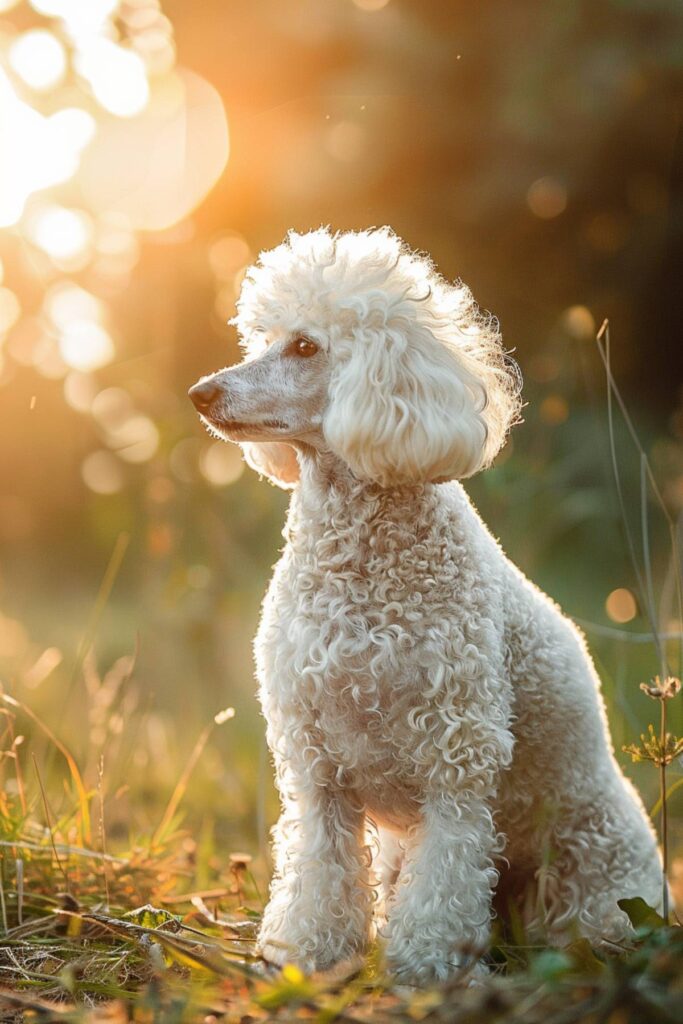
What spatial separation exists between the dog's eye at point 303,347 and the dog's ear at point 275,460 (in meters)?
0.28

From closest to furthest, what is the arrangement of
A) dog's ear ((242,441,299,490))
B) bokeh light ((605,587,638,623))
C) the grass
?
the grass → dog's ear ((242,441,299,490)) → bokeh light ((605,587,638,623))

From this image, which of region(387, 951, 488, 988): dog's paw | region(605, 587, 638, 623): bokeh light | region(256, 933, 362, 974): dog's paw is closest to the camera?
region(387, 951, 488, 988): dog's paw

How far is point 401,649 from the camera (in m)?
2.39

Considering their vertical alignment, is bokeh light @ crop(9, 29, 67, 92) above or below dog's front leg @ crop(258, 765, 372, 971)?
above

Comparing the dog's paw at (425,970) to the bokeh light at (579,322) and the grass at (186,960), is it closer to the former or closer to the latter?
the grass at (186,960)

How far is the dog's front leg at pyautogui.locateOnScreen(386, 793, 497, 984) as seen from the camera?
2.32 m

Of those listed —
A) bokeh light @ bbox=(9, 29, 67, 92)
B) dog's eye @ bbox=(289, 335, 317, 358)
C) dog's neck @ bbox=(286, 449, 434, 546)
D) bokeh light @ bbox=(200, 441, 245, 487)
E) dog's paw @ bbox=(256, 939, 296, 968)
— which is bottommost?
dog's paw @ bbox=(256, 939, 296, 968)

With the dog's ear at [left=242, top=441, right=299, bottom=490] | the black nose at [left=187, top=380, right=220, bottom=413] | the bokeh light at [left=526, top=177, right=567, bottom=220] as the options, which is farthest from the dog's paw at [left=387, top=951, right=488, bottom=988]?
the bokeh light at [left=526, top=177, right=567, bottom=220]

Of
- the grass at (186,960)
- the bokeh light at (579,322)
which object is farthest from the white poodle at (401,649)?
the bokeh light at (579,322)

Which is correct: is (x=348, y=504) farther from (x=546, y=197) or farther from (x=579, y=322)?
(x=546, y=197)

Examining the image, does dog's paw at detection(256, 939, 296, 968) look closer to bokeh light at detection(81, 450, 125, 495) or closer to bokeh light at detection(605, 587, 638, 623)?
bokeh light at detection(605, 587, 638, 623)

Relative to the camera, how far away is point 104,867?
2.87 metres

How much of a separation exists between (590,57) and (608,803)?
442cm

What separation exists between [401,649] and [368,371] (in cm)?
64
